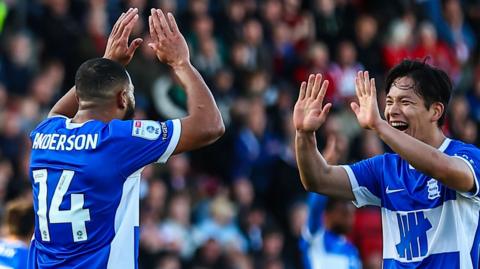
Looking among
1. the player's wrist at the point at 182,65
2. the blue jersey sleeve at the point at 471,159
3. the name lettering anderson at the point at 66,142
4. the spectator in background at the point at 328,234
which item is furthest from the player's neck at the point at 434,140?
the spectator in background at the point at 328,234

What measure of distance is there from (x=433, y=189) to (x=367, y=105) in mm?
705

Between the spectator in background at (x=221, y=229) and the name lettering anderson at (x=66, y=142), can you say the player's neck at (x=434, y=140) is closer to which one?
the name lettering anderson at (x=66, y=142)

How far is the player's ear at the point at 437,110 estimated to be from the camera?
7.38 meters

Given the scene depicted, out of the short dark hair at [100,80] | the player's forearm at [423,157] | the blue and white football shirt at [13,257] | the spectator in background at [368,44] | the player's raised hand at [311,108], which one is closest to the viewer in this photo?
the player's forearm at [423,157]

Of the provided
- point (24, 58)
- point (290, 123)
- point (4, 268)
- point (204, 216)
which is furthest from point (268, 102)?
point (4, 268)

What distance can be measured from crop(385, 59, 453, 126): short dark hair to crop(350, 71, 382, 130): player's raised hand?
464 millimetres

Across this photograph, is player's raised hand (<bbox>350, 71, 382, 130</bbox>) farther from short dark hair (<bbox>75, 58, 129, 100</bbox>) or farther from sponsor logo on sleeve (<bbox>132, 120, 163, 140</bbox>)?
short dark hair (<bbox>75, 58, 129, 100</bbox>)

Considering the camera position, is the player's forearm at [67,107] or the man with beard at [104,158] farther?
the player's forearm at [67,107]

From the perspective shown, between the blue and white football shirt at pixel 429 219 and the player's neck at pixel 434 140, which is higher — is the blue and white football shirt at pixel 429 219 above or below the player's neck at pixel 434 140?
below

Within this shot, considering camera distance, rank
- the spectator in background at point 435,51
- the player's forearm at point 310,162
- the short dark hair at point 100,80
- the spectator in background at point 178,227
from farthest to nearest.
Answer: the spectator in background at point 435,51, the spectator in background at point 178,227, the player's forearm at point 310,162, the short dark hair at point 100,80

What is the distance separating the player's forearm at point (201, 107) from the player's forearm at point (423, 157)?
3.11 feet

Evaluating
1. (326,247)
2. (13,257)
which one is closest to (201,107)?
(13,257)

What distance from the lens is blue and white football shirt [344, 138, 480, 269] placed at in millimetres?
7117

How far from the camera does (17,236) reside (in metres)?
9.28
